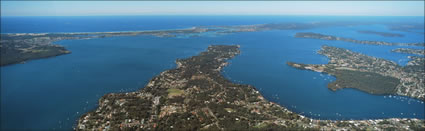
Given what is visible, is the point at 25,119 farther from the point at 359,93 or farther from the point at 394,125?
the point at 359,93

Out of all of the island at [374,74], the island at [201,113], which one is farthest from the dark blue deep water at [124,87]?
the island at [201,113]

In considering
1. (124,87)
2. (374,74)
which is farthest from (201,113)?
(374,74)

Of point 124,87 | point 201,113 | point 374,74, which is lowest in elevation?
point 201,113

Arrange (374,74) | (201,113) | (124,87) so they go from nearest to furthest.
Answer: (201,113) → (124,87) → (374,74)

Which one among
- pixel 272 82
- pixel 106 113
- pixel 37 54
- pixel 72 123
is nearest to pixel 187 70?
pixel 272 82

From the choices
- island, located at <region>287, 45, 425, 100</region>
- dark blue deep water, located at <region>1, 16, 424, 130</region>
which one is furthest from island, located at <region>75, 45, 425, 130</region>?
island, located at <region>287, 45, 425, 100</region>

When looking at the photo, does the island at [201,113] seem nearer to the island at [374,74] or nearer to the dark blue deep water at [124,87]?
the dark blue deep water at [124,87]

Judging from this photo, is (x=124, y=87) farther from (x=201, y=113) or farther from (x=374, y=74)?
(x=374, y=74)
